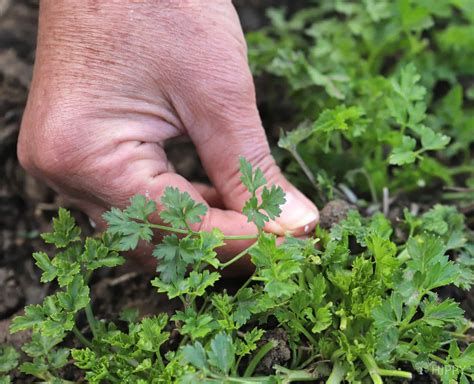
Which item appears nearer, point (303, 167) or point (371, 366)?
point (371, 366)

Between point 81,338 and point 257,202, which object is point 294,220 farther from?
point 81,338

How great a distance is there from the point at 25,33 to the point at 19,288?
4.34ft

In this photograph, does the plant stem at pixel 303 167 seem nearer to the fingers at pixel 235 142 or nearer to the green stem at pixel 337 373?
the fingers at pixel 235 142

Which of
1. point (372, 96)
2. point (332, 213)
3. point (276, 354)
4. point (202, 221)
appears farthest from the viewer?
point (372, 96)

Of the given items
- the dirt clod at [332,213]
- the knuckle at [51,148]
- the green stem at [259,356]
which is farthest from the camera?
the dirt clod at [332,213]

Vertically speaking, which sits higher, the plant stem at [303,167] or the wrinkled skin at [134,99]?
the wrinkled skin at [134,99]

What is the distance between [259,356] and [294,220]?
44 cm

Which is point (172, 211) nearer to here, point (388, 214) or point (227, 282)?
point (227, 282)

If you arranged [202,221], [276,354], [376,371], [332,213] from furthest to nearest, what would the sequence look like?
1. [332,213]
2. [202,221]
3. [276,354]
4. [376,371]

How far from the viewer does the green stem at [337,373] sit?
5.37 feet

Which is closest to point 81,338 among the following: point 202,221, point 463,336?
point 202,221

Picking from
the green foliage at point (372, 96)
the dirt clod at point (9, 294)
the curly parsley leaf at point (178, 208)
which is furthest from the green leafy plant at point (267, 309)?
the green foliage at point (372, 96)

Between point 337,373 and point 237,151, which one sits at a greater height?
point 237,151

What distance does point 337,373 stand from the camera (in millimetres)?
1653
